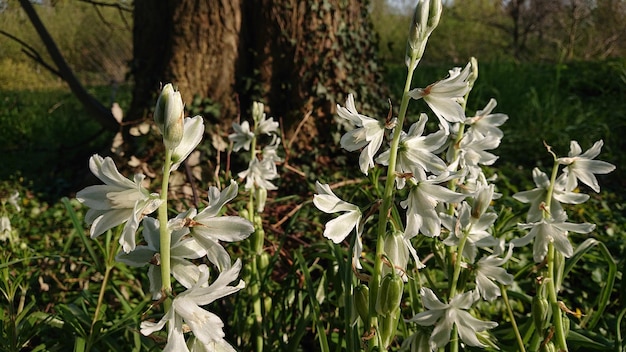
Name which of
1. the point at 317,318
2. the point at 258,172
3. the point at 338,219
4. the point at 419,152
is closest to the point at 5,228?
the point at 258,172

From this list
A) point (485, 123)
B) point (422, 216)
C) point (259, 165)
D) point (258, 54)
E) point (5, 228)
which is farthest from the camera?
point (258, 54)

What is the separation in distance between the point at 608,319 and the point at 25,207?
4167 mm

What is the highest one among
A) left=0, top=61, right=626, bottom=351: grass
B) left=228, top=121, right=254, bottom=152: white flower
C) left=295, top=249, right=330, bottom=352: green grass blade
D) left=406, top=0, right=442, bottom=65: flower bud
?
left=406, top=0, right=442, bottom=65: flower bud

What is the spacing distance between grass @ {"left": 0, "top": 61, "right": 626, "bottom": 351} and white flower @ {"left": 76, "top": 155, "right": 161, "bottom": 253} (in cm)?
32

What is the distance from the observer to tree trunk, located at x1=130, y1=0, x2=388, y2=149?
3.78m

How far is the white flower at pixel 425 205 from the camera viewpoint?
3.00 ft

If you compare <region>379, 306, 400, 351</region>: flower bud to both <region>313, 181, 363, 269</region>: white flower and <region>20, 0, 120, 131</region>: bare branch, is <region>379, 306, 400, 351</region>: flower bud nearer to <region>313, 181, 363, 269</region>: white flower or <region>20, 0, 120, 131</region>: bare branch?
<region>313, 181, 363, 269</region>: white flower

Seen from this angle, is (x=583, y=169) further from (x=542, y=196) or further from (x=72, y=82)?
(x=72, y=82)

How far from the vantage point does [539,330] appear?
1.16 metres

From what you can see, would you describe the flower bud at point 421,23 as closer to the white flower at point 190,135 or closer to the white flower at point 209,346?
the white flower at point 190,135

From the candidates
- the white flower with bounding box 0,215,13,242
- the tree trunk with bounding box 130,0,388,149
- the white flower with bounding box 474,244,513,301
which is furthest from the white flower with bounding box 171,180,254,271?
the tree trunk with bounding box 130,0,388,149

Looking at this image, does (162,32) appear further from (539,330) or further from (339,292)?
(539,330)

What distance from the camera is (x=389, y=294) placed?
34.5 inches

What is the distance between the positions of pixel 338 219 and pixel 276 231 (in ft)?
4.86
